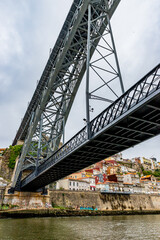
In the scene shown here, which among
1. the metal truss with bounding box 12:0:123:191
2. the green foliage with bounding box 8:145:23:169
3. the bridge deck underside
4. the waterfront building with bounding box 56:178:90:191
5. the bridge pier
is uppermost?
the metal truss with bounding box 12:0:123:191

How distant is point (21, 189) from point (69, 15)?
2626 centimetres

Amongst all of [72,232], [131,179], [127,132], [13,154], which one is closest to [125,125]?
[127,132]

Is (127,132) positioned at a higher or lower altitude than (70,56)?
lower

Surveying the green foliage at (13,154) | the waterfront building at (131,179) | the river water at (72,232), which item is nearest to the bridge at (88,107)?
the river water at (72,232)

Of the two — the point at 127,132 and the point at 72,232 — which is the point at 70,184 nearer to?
the point at 72,232

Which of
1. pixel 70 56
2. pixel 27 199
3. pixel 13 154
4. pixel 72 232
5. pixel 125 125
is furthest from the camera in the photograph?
pixel 13 154

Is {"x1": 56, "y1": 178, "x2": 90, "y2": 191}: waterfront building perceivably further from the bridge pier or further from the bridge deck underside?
the bridge deck underside

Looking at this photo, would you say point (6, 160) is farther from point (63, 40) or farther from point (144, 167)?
point (144, 167)

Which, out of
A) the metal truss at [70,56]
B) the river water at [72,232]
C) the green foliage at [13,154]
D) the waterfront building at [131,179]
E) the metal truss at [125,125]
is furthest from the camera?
the waterfront building at [131,179]

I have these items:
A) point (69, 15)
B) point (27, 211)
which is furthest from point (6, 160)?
point (69, 15)

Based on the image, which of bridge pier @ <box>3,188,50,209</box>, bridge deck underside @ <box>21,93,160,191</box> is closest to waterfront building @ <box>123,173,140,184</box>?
bridge pier @ <box>3,188,50,209</box>

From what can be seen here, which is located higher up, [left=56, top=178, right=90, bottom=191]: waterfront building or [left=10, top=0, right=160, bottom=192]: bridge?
[left=10, top=0, right=160, bottom=192]: bridge

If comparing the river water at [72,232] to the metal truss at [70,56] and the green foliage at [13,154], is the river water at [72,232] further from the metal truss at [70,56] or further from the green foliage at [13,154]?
the green foliage at [13,154]

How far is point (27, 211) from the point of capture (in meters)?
25.6
